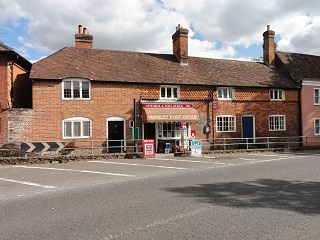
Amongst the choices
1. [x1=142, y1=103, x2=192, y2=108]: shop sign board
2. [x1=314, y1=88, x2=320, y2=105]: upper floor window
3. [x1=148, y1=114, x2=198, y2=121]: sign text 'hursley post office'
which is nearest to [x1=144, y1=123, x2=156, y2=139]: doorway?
[x1=142, y1=103, x2=192, y2=108]: shop sign board

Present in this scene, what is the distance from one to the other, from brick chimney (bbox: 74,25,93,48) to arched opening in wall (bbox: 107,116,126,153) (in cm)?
720

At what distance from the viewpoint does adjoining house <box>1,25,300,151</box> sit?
59.3 feet

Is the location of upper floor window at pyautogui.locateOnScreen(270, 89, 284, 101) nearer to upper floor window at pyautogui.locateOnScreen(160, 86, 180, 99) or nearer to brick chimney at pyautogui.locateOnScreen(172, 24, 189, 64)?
brick chimney at pyautogui.locateOnScreen(172, 24, 189, 64)

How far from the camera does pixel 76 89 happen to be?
18562 mm

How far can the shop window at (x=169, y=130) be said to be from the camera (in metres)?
20.1

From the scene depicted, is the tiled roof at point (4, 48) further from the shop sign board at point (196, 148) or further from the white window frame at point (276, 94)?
the white window frame at point (276, 94)

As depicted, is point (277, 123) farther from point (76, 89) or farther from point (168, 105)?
point (76, 89)

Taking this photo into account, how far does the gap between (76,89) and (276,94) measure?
16236 millimetres

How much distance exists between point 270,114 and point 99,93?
14.0 metres

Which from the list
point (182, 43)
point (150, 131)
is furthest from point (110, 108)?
point (182, 43)

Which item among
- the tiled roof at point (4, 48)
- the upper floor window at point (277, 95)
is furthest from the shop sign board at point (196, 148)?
the tiled roof at point (4, 48)

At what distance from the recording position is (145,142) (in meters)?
16.6

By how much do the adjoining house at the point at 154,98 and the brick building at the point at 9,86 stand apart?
839mm

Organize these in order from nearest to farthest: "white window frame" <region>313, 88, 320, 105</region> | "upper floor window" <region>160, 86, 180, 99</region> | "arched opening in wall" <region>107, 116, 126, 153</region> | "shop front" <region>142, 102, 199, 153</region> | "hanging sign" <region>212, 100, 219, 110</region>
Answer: "shop front" <region>142, 102, 199, 153</region>, "arched opening in wall" <region>107, 116, 126, 153</region>, "upper floor window" <region>160, 86, 180, 99</region>, "hanging sign" <region>212, 100, 219, 110</region>, "white window frame" <region>313, 88, 320, 105</region>
